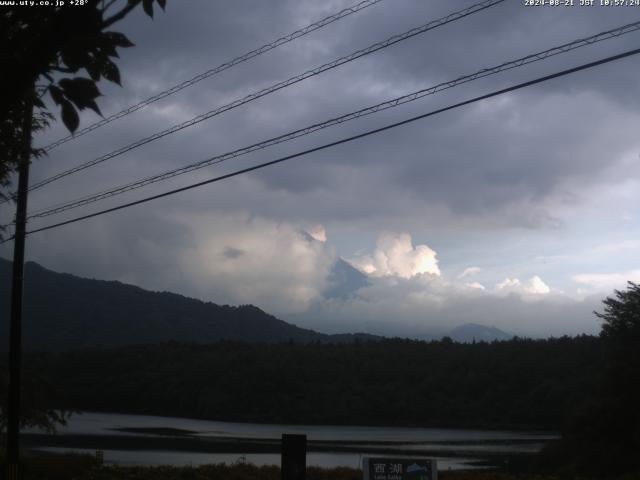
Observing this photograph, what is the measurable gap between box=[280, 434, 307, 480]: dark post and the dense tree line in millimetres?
64655

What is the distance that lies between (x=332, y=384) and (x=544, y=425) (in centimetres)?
2471

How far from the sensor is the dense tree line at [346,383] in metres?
77.9

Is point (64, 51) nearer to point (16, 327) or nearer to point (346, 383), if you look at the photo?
point (16, 327)

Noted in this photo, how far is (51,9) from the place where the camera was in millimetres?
5047

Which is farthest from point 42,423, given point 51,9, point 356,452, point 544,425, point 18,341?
point 544,425

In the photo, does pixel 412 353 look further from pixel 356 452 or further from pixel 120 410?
pixel 356 452

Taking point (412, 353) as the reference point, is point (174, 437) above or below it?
below

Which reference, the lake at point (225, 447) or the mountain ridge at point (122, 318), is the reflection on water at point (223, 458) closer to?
the lake at point (225, 447)

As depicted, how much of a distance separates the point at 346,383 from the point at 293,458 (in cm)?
7853

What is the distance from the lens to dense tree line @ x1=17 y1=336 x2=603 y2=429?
77.9 m

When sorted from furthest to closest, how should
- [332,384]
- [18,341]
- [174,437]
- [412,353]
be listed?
[412,353]
[332,384]
[174,437]
[18,341]

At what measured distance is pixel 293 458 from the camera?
10789mm

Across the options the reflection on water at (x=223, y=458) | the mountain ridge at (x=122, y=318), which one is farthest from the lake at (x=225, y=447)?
the mountain ridge at (x=122, y=318)

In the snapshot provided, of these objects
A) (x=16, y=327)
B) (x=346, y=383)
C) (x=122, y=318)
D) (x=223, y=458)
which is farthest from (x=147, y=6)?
(x=122, y=318)
